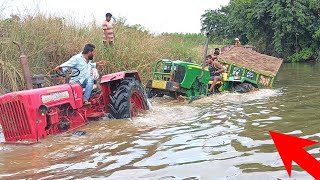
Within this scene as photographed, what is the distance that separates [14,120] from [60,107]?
828mm

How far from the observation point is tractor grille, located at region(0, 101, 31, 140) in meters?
6.60

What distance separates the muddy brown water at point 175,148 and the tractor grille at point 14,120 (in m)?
0.23

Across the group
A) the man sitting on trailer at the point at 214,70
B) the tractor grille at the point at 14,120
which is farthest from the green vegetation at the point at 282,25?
the tractor grille at the point at 14,120

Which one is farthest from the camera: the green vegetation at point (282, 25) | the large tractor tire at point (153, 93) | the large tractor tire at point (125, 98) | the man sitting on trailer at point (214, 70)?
the green vegetation at point (282, 25)

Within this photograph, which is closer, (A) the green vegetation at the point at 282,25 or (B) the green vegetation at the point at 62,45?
(B) the green vegetation at the point at 62,45

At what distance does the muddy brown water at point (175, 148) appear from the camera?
4.92 m

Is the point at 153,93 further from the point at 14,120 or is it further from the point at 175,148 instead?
the point at 175,148

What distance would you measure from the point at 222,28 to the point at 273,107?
37349 millimetres

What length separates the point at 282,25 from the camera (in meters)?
31.8

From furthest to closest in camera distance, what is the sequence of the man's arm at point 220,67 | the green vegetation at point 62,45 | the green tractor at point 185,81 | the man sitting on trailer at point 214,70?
the man's arm at point 220,67
the man sitting on trailer at point 214,70
the green tractor at point 185,81
the green vegetation at point 62,45

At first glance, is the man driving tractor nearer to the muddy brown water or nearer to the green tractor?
the muddy brown water

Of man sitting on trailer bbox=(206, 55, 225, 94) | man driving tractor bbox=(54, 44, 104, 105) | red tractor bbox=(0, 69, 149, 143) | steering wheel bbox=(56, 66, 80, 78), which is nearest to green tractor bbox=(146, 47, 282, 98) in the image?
man sitting on trailer bbox=(206, 55, 225, 94)

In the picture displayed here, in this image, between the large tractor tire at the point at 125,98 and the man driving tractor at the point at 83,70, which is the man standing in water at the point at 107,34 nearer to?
the large tractor tire at the point at 125,98

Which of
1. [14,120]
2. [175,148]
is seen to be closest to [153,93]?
[14,120]
